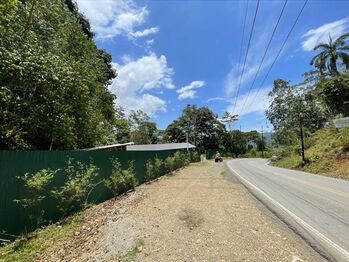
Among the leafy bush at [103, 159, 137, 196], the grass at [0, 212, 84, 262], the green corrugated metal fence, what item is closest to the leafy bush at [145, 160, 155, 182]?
the leafy bush at [103, 159, 137, 196]

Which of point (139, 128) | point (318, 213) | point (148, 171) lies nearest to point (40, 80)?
point (148, 171)

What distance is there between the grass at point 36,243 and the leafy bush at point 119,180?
13.4 ft

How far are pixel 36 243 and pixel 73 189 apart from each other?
2.08m

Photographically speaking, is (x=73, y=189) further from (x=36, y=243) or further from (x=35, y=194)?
(x=36, y=243)

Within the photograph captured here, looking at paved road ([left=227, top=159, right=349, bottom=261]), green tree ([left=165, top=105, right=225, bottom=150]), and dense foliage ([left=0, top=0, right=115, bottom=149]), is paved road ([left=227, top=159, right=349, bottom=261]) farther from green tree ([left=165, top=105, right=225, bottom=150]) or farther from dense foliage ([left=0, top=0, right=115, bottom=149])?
green tree ([left=165, top=105, right=225, bottom=150])

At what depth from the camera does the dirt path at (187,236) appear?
5.15m

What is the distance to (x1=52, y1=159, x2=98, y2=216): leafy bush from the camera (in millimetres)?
8070

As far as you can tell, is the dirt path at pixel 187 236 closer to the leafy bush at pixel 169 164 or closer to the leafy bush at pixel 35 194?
the leafy bush at pixel 35 194

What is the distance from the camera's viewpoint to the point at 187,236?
244 inches

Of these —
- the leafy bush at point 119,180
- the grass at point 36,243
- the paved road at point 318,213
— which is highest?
the leafy bush at point 119,180

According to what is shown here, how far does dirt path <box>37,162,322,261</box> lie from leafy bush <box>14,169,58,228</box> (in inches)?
47.1

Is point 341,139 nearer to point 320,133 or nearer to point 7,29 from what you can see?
point 320,133

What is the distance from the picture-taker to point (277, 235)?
6.05m

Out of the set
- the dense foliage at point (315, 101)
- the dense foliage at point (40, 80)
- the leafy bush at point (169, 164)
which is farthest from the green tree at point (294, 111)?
the dense foliage at point (40, 80)
